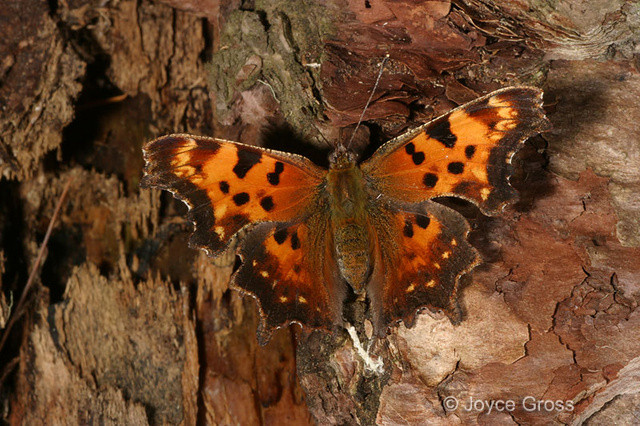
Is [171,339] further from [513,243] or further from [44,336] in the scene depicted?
[513,243]

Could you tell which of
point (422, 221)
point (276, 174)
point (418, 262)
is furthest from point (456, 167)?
point (276, 174)

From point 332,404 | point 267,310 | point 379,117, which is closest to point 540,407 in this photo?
point 332,404

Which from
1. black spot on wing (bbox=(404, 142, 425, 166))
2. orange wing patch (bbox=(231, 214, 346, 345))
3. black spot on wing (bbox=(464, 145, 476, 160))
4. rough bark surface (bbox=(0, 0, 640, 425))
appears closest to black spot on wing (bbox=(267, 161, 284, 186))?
orange wing patch (bbox=(231, 214, 346, 345))

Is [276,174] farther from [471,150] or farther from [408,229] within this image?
[471,150]

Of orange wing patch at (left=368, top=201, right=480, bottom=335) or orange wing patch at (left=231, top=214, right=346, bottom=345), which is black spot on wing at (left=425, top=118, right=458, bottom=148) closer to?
orange wing patch at (left=368, top=201, right=480, bottom=335)

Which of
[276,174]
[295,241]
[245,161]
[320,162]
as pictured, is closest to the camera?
[245,161]

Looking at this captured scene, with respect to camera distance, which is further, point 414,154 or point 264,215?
point 264,215

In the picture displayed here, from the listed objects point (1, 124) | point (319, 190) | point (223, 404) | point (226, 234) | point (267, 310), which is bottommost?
point (223, 404)

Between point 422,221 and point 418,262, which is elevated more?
point 422,221
